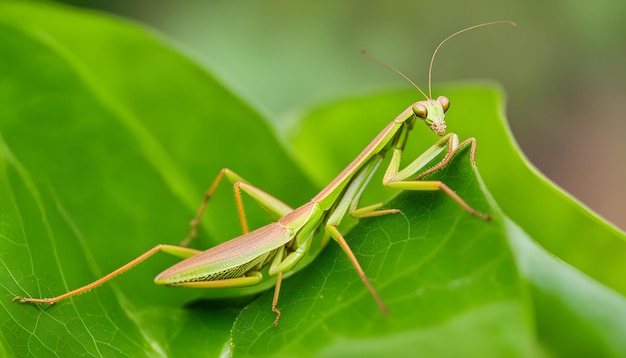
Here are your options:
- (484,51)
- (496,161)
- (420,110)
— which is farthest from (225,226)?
(484,51)

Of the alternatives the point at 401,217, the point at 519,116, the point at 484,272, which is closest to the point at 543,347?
the point at 484,272

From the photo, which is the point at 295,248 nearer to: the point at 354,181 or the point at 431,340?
the point at 354,181

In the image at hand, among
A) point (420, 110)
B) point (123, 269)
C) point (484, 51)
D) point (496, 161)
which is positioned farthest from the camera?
point (484, 51)

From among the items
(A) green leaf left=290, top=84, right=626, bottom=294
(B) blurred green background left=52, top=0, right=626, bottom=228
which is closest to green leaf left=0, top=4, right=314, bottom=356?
(A) green leaf left=290, top=84, right=626, bottom=294

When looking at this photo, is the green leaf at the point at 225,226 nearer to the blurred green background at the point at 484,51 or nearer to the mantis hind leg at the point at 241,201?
the mantis hind leg at the point at 241,201

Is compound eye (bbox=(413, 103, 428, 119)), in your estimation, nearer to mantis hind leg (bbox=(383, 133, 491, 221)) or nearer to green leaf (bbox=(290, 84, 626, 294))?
mantis hind leg (bbox=(383, 133, 491, 221))

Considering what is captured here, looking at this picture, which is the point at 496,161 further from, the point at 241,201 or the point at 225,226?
the point at 225,226
